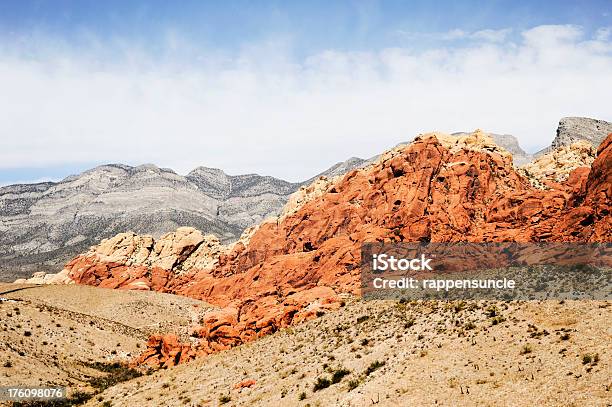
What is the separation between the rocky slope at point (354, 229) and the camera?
2124 inches

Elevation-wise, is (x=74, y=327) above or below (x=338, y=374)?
below

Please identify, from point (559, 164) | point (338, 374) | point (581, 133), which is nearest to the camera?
point (338, 374)

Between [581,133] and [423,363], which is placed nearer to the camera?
[423,363]

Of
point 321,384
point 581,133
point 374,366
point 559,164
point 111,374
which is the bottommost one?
point 111,374

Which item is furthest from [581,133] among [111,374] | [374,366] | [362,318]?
[111,374]

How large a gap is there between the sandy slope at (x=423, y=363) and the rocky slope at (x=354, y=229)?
441 inches

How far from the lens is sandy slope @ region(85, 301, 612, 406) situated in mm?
20984

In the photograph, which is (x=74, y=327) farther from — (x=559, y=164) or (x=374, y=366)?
(x=559, y=164)

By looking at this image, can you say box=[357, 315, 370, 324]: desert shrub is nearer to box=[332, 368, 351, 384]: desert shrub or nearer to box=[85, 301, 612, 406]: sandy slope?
box=[85, 301, 612, 406]: sandy slope

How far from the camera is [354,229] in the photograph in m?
78.2

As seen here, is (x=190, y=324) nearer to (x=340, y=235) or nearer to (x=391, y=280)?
(x=340, y=235)

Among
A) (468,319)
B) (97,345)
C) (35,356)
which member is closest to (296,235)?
(97,345)

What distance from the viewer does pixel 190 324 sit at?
75688 millimetres

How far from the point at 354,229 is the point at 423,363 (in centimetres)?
5196
